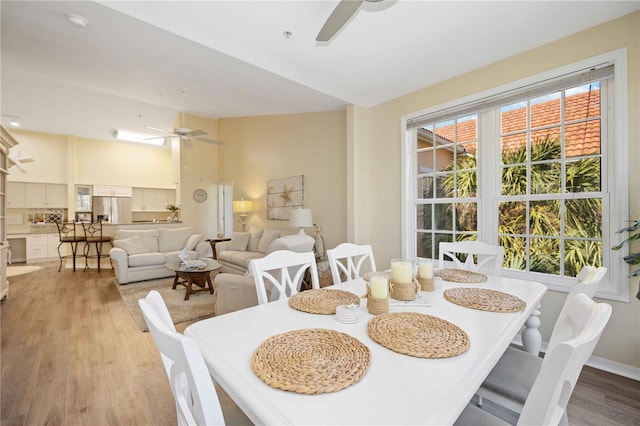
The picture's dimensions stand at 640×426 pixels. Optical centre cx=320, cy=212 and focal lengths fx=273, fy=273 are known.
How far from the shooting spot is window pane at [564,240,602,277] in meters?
2.23

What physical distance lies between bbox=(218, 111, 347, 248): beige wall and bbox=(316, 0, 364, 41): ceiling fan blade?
2587mm

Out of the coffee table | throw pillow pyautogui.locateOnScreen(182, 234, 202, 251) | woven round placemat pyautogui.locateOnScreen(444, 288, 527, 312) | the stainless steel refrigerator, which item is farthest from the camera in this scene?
the stainless steel refrigerator

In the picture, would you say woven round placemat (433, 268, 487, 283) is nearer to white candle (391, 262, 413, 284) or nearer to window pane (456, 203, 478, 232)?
white candle (391, 262, 413, 284)

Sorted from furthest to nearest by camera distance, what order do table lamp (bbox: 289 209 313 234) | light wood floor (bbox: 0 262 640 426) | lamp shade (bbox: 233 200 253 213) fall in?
lamp shade (bbox: 233 200 253 213)
table lamp (bbox: 289 209 313 234)
light wood floor (bbox: 0 262 640 426)

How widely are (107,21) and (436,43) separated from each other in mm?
2967

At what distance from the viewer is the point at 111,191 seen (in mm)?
7727

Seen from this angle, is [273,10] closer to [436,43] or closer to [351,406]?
[436,43]

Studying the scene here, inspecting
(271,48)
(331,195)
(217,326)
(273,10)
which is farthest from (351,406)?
(331,195)

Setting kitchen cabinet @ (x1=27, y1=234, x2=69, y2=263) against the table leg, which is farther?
kitchen cabinet @ (x1=27, y1=234, x2=69, y2=263)

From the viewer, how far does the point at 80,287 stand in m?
4.39

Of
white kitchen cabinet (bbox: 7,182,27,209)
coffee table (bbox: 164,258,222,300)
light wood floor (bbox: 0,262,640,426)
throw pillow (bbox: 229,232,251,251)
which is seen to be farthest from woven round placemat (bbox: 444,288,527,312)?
white kitchen cabinet (bbox: 7,182,27,209)

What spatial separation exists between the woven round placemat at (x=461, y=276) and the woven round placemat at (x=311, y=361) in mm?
1126

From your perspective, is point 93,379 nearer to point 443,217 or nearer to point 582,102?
point 443,217

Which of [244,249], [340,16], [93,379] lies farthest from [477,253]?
[244,249]
